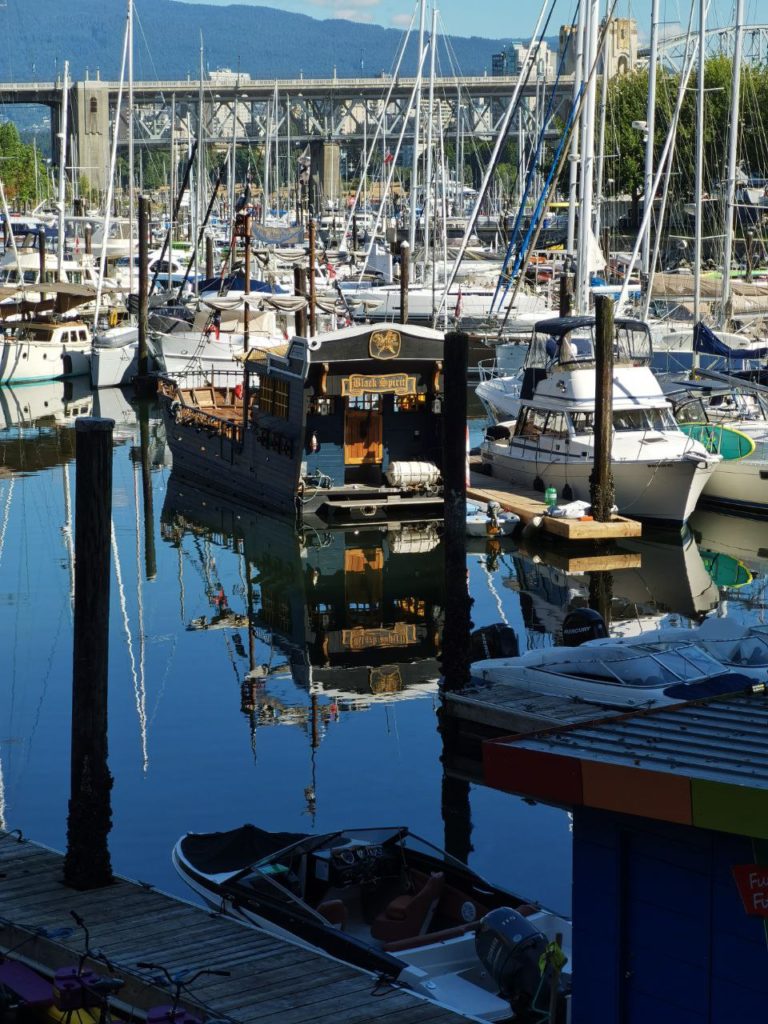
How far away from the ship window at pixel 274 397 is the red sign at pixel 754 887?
78.7 feet

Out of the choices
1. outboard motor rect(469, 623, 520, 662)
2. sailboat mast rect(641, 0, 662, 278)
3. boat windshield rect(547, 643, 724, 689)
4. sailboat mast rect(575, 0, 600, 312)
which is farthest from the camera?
sailboat mast rect(641, 0, 662, 278)

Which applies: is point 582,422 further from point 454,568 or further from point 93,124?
point 93,124

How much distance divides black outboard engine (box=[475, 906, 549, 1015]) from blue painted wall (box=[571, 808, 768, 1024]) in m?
1.13

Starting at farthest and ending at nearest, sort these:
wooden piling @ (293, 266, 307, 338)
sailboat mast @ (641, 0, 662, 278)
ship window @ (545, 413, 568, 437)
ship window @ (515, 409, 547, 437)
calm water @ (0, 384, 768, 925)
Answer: wooden piling @ (293, 266, 307, 338), sailboat mast @ (641, 0, 662, 278), ship window @ (515, 409, 547, 437), ship window @ (545, 413, 568, 437), calm water @ (0, 384, 768, 925)

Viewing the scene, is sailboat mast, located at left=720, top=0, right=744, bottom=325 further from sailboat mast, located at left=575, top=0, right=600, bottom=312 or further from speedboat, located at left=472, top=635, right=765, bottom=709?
speedboat, located at left=472, top=635, right=765, bottom=709

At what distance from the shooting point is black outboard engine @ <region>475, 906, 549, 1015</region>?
1116cm

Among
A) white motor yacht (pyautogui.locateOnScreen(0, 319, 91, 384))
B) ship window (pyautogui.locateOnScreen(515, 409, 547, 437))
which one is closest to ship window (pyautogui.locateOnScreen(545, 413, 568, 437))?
ship window (pyautogui.locateOnScreen(515, 409, 547, 437))

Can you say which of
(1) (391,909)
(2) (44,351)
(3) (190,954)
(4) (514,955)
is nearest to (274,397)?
(1) (391,909)

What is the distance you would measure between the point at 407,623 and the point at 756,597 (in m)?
6.15

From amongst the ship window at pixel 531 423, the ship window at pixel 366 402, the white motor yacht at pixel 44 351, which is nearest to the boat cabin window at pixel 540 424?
the ship window at pixel 531 423

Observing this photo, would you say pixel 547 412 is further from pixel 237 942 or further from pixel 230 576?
pixel 237 942

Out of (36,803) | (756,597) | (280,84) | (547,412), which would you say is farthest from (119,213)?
(36,803)

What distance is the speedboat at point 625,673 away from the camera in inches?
677

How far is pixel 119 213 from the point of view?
402ft
